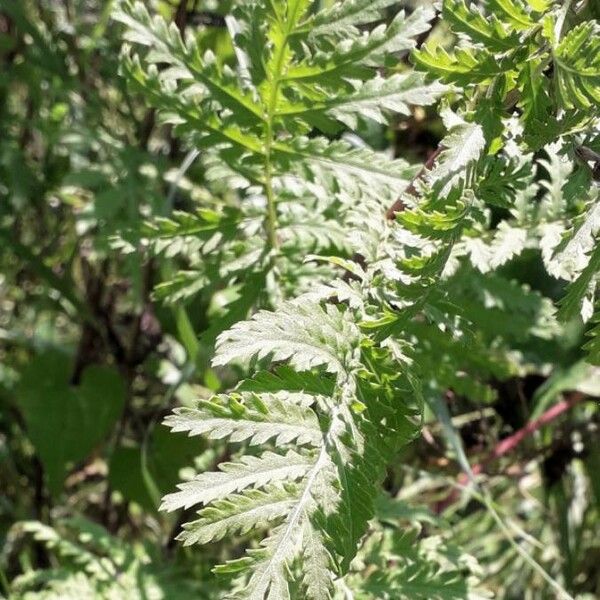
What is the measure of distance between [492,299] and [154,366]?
71 cm

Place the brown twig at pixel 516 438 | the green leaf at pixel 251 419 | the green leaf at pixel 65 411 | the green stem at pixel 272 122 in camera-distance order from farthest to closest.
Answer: the green leaf at pixel 65 411
the brown twig at pixel 516 438
the green stem at pixel 272 122
the green leaf at pixel 251 419

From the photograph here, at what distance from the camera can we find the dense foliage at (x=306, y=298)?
0.66m

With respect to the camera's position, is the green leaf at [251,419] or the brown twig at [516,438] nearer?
the green leaf at [251,419]

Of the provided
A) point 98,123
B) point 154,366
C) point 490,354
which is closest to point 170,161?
point 98,123

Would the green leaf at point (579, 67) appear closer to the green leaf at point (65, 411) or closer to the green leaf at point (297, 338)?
the green leaf at point (297, 338)

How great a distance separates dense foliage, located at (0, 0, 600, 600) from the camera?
0.66 m

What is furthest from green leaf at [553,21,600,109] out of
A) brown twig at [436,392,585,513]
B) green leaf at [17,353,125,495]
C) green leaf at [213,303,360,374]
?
green leaf at [17,353,125,495]

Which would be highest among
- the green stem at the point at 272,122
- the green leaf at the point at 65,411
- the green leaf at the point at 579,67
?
the green leaf at the point at 579,67

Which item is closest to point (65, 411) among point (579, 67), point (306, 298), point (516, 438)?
point (516, 438)

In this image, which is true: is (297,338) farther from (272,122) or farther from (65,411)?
(65,411)

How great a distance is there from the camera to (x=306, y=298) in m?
0.70

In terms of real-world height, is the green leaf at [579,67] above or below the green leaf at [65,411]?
above

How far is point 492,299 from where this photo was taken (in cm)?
109

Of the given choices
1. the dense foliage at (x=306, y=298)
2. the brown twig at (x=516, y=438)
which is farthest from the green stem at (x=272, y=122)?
the brown twig at (x=516, y=438)
